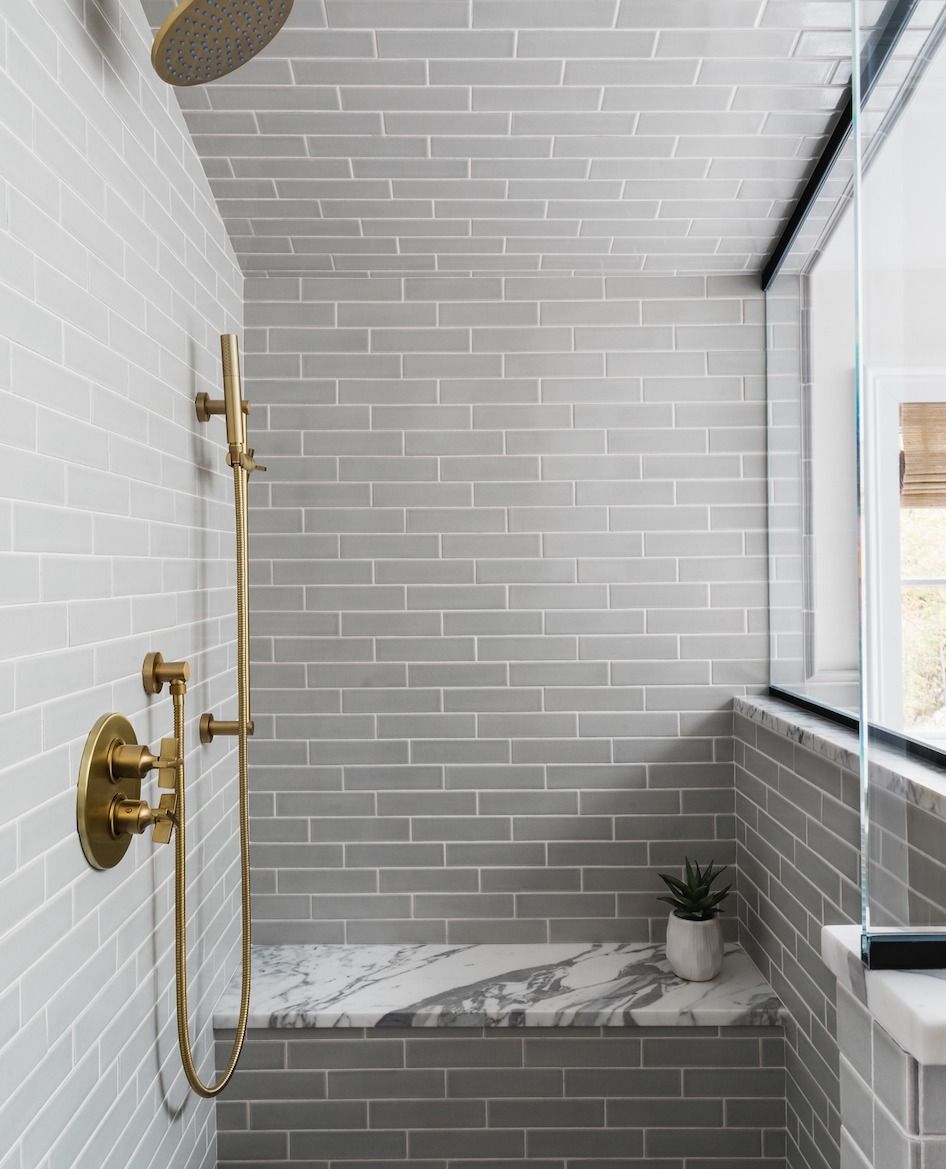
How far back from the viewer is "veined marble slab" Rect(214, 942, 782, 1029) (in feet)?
6.32

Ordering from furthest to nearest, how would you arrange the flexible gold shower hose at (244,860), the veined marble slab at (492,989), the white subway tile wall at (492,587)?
the white subway tile wall at (492,587)
the veined marble slab at (492,989)
the flexible gold shower hose at (244,860)

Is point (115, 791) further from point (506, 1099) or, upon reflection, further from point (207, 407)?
point (506, 1099)

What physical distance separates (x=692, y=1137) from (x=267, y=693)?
1385mm

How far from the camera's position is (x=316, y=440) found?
2.24m

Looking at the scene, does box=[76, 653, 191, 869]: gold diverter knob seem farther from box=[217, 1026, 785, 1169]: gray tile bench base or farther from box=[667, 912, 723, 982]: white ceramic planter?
box=[667, 912, 723, 982]: white ceramic planter

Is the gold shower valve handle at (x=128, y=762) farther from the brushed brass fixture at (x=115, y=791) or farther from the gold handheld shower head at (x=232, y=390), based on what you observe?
the gold handheld shower head at (x=232, y=390)

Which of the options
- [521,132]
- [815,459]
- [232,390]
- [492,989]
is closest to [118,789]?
[232,390]

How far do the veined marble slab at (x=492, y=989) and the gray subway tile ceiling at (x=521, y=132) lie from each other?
1.67 m

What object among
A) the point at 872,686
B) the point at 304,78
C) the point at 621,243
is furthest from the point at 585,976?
the point at 304,78

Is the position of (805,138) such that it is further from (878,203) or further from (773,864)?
(773,864)

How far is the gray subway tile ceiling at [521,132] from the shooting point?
165cm

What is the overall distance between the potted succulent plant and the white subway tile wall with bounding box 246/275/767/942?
0.20 meters

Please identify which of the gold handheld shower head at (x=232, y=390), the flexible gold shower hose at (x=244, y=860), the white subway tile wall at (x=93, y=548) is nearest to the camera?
the white subway tile wall at (x=93, y=548)

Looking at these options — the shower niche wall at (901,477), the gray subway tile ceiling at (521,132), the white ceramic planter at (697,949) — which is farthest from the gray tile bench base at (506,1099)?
the gray subway tile ceiling at (521,132)
